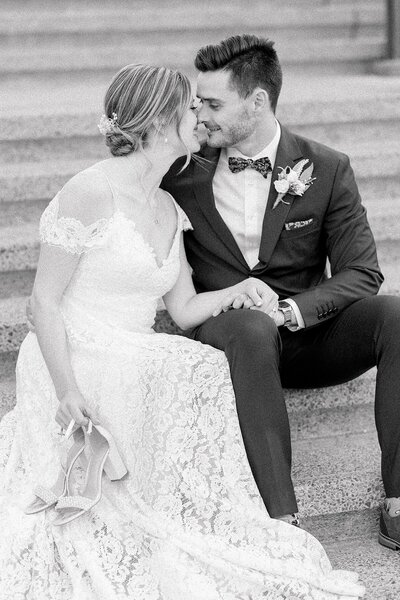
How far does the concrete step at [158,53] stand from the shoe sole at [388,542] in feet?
9.95

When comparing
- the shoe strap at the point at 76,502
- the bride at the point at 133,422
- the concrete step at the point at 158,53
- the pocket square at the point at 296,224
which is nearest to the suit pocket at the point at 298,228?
the pocket square at the point at 296,224

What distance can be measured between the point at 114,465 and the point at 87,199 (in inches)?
27.8

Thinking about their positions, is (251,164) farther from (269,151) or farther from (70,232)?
(70,232)

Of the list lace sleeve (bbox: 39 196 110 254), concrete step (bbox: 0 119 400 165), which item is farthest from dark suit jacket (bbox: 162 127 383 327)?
concrete step (bbox: 0 119 400 165)

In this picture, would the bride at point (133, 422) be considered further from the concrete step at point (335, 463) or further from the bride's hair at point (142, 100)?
the concrete step at point (335, 463)

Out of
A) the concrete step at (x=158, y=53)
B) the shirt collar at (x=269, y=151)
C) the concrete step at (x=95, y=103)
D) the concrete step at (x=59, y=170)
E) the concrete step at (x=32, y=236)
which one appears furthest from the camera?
the concrete step at (x=158, y=53)

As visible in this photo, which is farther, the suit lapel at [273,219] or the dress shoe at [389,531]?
the suit lapel at [273,219]

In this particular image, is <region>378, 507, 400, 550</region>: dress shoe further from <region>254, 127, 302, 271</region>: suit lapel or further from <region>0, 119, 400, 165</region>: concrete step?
<region>0, 119, 400, 165</region>: concrete step

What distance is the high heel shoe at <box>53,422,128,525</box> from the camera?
8.13ft

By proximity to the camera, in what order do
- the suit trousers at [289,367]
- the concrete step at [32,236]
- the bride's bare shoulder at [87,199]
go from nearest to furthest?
the suit trousers at [289,367]
the bride's bare shoulder at [87,199]
the concrete step at [32,236]

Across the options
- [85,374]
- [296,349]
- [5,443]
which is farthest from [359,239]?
[5,443]

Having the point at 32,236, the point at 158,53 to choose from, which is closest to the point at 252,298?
the point at 32,236

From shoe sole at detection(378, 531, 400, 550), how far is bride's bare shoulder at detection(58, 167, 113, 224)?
1191 millimetres

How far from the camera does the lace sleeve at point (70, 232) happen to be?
8.68 ft
